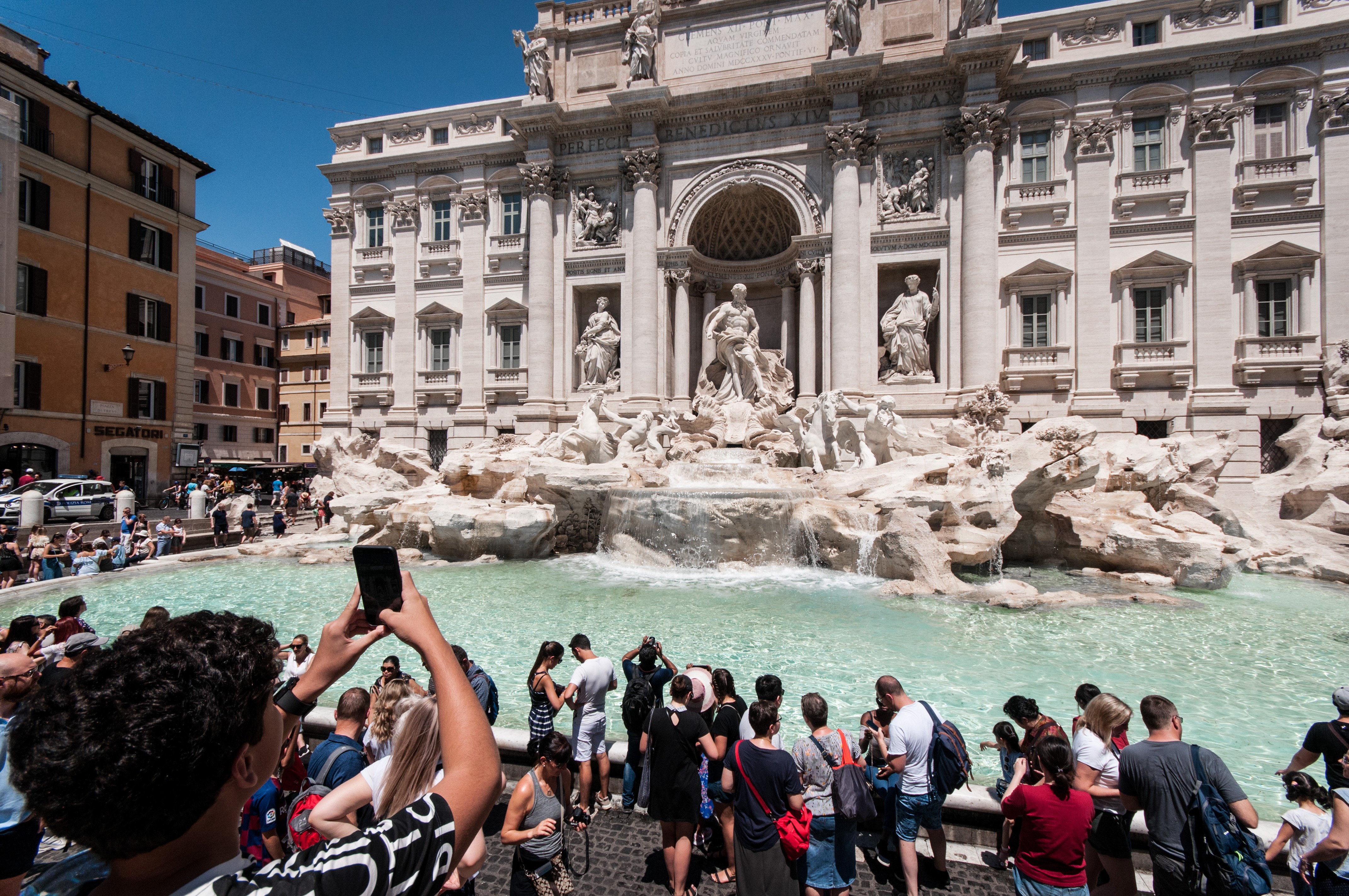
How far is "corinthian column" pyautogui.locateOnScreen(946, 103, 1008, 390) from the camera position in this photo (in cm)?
1773

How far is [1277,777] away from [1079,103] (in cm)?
1938

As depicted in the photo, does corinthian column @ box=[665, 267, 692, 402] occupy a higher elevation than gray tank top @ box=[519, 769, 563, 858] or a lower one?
higher

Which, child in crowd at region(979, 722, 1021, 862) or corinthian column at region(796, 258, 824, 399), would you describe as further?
corinthian column at region(796, 258, 824, 399)

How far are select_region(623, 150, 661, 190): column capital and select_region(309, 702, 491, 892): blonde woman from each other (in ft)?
67.3

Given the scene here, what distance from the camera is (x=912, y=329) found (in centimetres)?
1867

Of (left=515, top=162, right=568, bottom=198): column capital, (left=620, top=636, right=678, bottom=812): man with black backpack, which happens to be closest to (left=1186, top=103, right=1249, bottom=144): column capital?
(left=515, top=162, right=568, bottom=198): column capital

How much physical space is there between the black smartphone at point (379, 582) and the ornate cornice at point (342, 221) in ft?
87.5

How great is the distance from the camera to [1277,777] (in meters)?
4.61

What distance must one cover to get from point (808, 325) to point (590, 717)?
17.2 metres

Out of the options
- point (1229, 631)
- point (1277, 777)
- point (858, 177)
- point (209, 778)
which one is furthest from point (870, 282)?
point (209, 778)

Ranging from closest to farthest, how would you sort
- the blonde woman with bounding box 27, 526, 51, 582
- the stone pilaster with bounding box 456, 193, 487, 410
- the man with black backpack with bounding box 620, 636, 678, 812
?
the man with black backpack with bounding box 620, 636, 678, 812 < the blonde woman with bounding box 27, 526, 51, 582 < the stone pilaster with bounding box 456, 193, 487, 410

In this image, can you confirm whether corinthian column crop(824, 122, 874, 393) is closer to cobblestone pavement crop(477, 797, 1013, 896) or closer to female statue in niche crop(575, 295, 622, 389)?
female statue in niche crop(575, 295, 622, 389)

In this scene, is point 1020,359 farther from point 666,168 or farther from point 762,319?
point 666,168

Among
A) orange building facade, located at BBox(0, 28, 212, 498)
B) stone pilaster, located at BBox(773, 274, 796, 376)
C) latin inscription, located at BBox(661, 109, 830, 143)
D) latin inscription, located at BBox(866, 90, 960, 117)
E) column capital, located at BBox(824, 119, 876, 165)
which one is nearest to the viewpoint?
latin inscription, located at BBox(866, 90, 960, 117)
